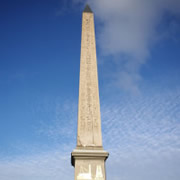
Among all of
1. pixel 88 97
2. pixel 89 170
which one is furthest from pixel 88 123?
pixel 89 170

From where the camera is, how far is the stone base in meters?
8.05

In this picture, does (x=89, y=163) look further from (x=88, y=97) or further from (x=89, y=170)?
(x=88, y=97)

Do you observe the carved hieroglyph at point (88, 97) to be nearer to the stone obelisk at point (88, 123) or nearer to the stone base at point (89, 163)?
the stone obelisk at point (88, 123)

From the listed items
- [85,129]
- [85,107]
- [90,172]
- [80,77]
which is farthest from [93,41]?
[90,172]

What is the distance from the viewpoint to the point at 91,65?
34.5 feet

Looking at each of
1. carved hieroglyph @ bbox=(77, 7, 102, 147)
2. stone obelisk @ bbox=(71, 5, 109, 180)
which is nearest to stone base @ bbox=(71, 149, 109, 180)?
stone obelisk @ bbox=(71, 5, 109, 180)

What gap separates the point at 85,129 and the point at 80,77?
2.37m

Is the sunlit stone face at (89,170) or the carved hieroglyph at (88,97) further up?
the carved hieroglyph at (88,97)

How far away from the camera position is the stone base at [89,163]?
8.05 metres

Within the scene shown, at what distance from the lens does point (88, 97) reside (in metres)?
9.66

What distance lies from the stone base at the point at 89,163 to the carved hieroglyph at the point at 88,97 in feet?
1.31

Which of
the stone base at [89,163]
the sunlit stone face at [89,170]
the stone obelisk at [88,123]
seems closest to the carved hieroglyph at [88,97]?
the stone obelisk at [88,123]

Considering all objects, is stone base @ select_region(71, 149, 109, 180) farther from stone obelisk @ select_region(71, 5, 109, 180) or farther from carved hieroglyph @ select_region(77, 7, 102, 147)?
carved hieroglyph @ select_region(77, 7, 102, 147)

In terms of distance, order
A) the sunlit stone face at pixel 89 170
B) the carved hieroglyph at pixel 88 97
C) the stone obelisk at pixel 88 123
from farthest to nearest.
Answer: the carved hieroglyph at pixel 88 97, the stone obelisk at pixel 88 123, the sunlit stone face at pixel 89 170
